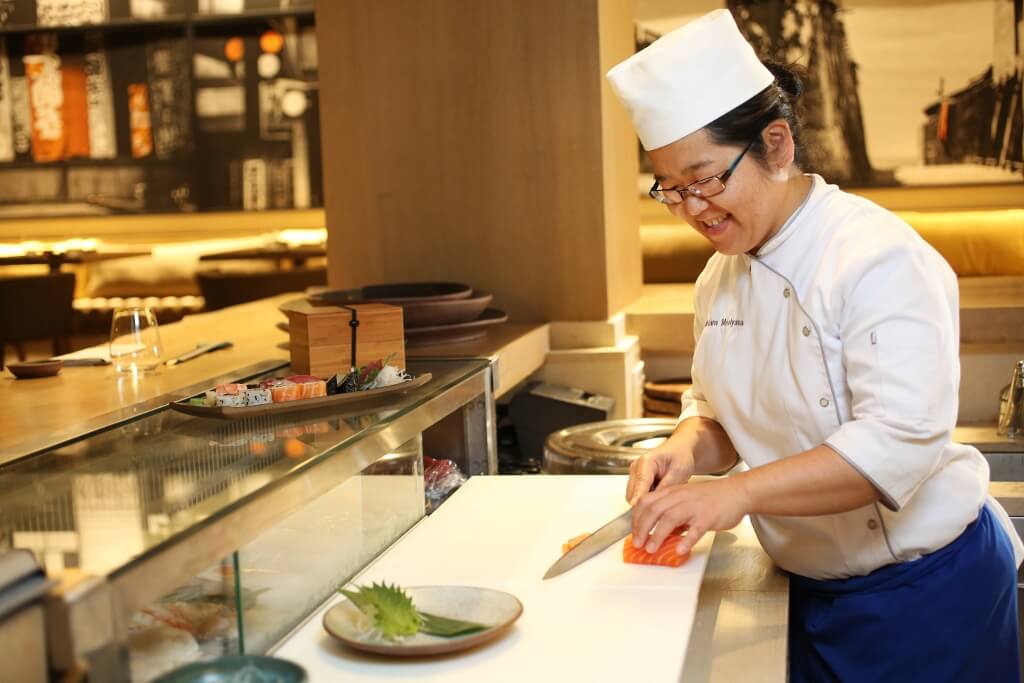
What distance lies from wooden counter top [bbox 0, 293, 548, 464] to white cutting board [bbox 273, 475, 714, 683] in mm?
538

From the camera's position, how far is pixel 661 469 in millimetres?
1824

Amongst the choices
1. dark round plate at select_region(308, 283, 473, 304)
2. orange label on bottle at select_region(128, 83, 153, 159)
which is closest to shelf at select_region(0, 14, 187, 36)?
orange label on bottle at select_region(128, 83, 153, 159)

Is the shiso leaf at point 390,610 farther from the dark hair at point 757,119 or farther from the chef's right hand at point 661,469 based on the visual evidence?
the dark hair at point 757,119

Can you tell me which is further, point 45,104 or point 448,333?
point 45,104

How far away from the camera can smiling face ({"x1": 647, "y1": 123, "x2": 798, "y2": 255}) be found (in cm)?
163

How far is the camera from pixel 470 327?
9.64ft

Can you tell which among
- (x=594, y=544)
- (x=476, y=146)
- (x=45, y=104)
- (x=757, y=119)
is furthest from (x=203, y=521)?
(x=45, y=104)

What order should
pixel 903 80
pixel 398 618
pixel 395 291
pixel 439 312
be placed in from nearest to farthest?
pixel 398 618 < pixel 439 312 < pixel 395 291 < pixel 903 80

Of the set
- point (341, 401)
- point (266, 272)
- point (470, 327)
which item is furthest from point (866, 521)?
point (266, 272)

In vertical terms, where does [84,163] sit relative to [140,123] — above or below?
below

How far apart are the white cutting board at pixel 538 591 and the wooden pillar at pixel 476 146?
159 cm

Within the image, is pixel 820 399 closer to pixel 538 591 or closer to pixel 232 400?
pixel 538 591

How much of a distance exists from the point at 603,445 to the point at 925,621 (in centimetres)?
102

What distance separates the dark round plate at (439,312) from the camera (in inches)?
110
